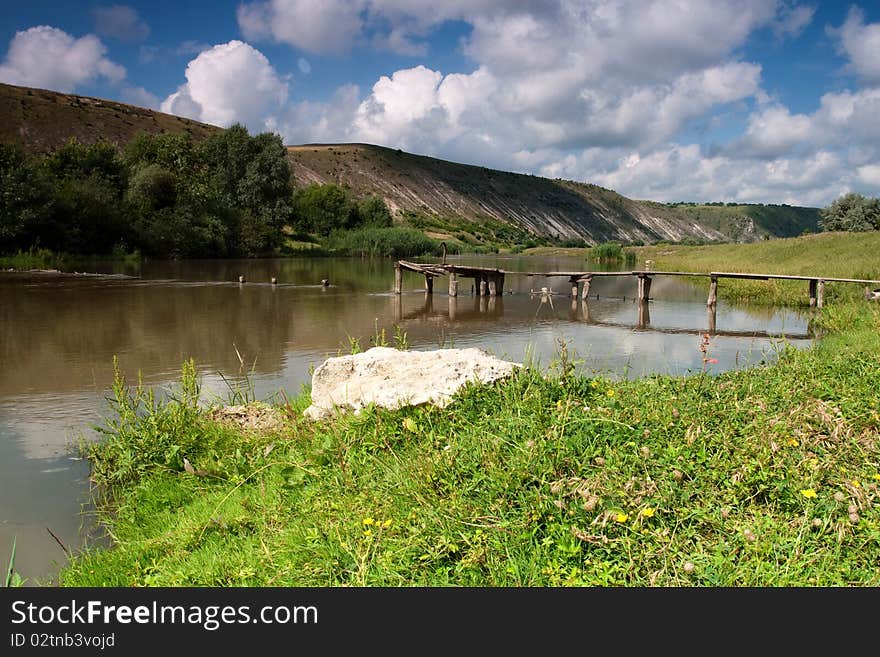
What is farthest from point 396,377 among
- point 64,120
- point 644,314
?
point 64,120

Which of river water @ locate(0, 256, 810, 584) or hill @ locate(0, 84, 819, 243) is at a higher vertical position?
hill @ locate(0, 84, 819, 243)

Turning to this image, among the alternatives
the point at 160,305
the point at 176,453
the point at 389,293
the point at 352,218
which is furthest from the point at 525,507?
the point at 352,218

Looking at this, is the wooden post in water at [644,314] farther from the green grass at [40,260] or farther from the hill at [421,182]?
the hill at [421,182]

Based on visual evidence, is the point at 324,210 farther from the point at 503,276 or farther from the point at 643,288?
the point at 643,288

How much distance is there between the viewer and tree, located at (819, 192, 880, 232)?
214 ft

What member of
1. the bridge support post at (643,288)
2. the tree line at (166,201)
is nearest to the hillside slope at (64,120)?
the tree line at (166,201)

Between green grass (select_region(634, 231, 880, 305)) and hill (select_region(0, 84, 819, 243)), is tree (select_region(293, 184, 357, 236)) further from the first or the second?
green grass (select_region(634, 231, 880, 305))

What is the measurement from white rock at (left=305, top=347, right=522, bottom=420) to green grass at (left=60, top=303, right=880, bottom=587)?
185mm

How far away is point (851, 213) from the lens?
2657 inches

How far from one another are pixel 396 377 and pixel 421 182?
454 feet

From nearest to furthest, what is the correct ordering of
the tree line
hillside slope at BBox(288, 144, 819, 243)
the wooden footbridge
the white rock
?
the white rock
the wooden footbridge
the tree line
hillside slope at BBox(288, 144, 819, 243)

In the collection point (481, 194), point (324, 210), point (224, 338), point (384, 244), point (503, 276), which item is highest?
point (481, 194)

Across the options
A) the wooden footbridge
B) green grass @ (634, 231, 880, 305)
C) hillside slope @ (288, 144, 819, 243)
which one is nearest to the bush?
green grass @ (634, 231, 880, 305)

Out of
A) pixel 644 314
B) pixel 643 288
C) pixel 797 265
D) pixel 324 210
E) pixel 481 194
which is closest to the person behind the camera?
pixel 644 314
